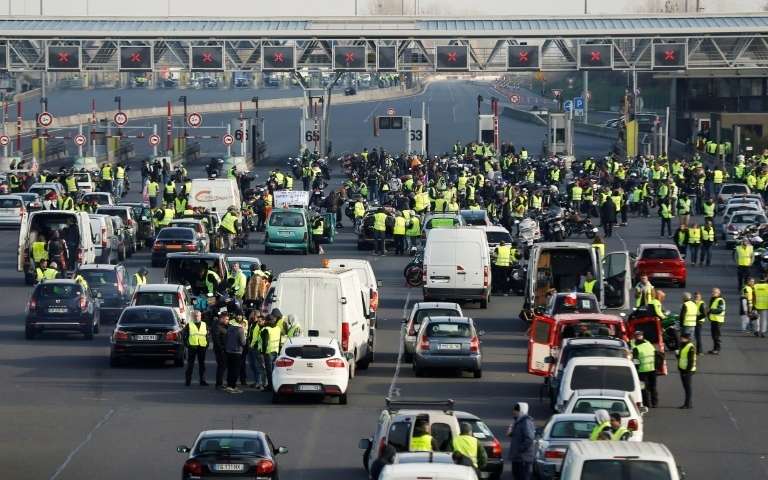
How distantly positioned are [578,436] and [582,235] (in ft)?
125

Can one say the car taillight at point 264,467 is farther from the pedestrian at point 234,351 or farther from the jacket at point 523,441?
the pedestrian at point 234,351

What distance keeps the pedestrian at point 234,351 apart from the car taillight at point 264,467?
1032cm

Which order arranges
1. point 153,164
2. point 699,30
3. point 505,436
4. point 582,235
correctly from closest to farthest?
point 505,436 < point 582,235 < point 153,164 < point 699,30

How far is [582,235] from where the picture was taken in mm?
60406

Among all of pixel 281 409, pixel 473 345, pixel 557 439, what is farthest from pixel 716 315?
pixel 557 439

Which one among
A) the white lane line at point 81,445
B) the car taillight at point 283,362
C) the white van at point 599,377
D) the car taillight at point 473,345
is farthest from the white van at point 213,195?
the white van at point 599,377

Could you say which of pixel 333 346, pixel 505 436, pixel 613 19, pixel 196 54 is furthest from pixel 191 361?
pixel 613 19

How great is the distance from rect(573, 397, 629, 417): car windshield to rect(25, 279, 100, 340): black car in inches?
606

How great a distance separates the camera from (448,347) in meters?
32.4

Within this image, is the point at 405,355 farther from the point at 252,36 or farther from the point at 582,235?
the point at 252,36

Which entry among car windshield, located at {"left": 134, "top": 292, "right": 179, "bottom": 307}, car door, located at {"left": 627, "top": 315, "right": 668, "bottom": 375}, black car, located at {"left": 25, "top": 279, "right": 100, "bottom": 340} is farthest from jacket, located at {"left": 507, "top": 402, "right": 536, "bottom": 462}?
black car, located at {"left": 25, "top": 279, "right": 100, "bottom": 340}

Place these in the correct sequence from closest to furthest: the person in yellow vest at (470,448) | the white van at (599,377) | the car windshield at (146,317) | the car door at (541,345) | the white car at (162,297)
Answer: the person in yellow vest at (470,448) < the white van at (599,377) < the car door at (541,345) < the car windshield at (146,317) < the white car at (162,297)

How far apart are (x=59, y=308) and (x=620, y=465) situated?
70.5 feet

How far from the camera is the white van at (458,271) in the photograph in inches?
1686
